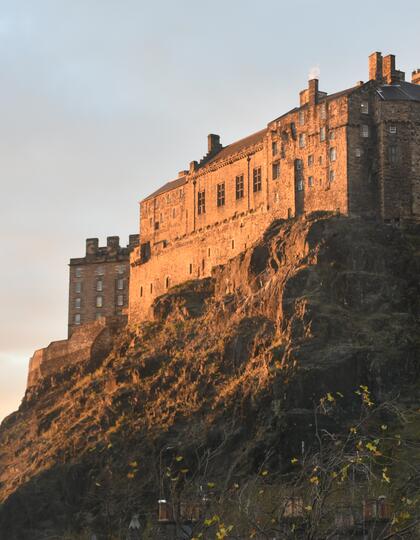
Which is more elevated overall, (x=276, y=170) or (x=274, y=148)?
(x=274, y=148)

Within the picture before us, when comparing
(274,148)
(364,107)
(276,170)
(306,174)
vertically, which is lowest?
(306,174)

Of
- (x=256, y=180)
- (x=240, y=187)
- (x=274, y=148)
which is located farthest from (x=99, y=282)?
(x=274, y=148)

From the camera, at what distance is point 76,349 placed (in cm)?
11662

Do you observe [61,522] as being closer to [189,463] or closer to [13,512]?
[13,512]

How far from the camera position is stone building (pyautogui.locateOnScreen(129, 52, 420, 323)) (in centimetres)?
9206

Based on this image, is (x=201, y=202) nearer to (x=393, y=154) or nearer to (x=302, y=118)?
(x=302, y=118)

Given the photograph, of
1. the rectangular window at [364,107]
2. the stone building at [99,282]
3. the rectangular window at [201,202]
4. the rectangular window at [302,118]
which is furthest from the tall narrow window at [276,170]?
the stone building at [99,282]

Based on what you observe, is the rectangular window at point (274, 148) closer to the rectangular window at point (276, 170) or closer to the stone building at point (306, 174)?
the stone building at point (306, 174)

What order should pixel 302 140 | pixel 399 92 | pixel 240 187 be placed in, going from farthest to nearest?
1. pixel 240 187
2. pixel 302 140
3. pixel 399 92

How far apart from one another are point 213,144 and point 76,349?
25.8 meters

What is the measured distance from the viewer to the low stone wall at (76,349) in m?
112

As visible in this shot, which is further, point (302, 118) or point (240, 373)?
point (302, 118)

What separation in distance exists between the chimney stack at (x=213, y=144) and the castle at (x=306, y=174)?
209 cm

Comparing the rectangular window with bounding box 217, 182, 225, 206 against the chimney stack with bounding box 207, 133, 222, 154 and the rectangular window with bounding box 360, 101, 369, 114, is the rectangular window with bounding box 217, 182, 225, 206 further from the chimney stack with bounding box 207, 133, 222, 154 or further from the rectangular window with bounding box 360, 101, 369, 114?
the rectangular window with bounding box 360, 101, 369, 114
